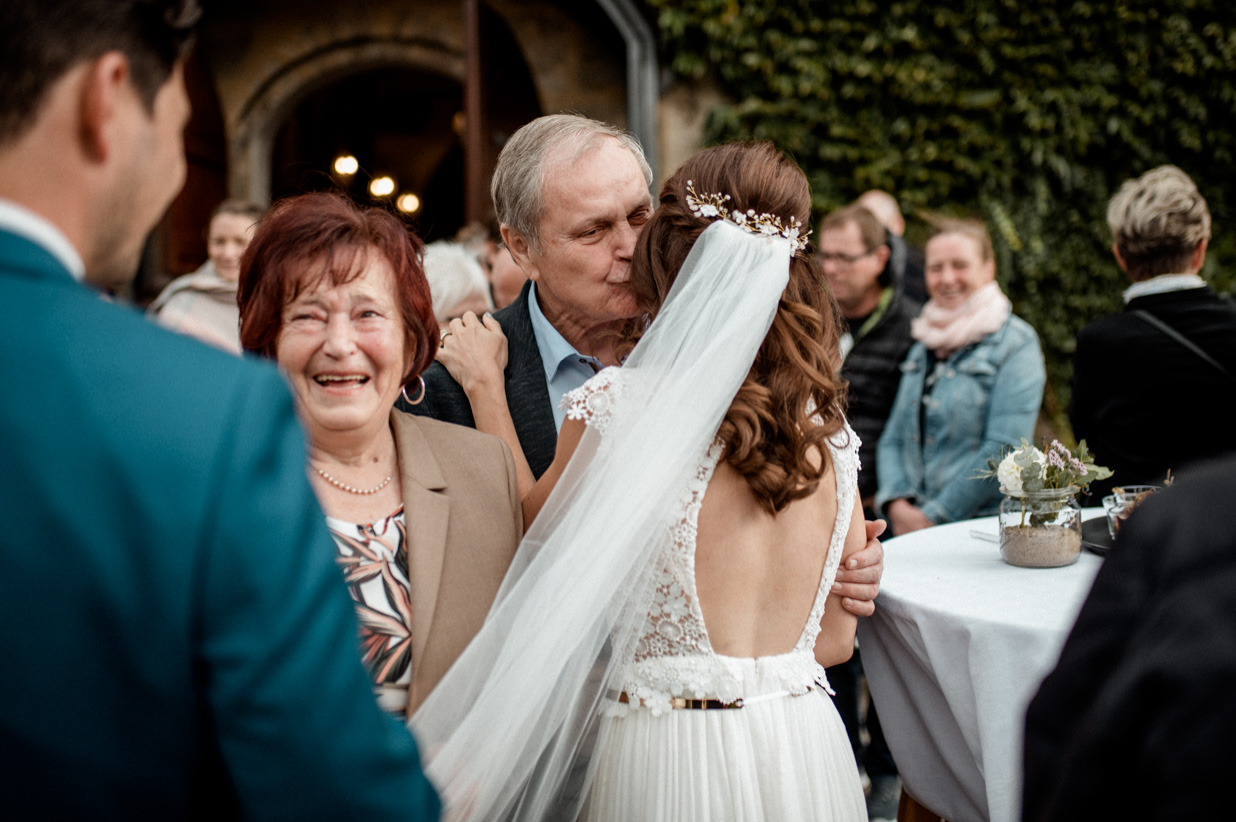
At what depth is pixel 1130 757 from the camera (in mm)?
875

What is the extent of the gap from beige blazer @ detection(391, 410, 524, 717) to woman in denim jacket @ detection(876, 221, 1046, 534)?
2591 mm

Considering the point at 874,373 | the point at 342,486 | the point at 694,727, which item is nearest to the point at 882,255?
the point at 874,373

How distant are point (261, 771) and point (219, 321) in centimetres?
403

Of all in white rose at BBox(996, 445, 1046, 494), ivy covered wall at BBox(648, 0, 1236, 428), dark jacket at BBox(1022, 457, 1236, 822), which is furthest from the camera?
ivy covered wall at BBox(648, 0, 1236, 428)

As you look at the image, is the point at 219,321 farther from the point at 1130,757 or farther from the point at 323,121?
the point at 323,121

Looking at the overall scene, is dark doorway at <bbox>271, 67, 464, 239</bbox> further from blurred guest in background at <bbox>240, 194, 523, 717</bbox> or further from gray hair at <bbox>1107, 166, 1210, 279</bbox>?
blurred guest in background at <bbox>240, 194, 523, 717</bbox>

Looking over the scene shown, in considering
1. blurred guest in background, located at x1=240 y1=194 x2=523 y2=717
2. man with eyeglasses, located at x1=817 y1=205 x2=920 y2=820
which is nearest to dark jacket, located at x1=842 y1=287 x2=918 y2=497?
man with eyeglasses, located at x1=817 y1=205 x2=920 y2=820

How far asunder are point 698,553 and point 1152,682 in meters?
1.11

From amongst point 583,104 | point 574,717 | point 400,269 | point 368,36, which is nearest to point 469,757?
point 574,717

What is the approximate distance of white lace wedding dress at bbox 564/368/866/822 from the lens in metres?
1.90

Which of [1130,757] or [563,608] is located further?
[563,608]

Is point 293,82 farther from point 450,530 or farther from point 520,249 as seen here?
point 450,530

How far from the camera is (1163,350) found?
131 inches

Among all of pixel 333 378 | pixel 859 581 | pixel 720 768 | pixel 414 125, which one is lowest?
pixel 720 768
